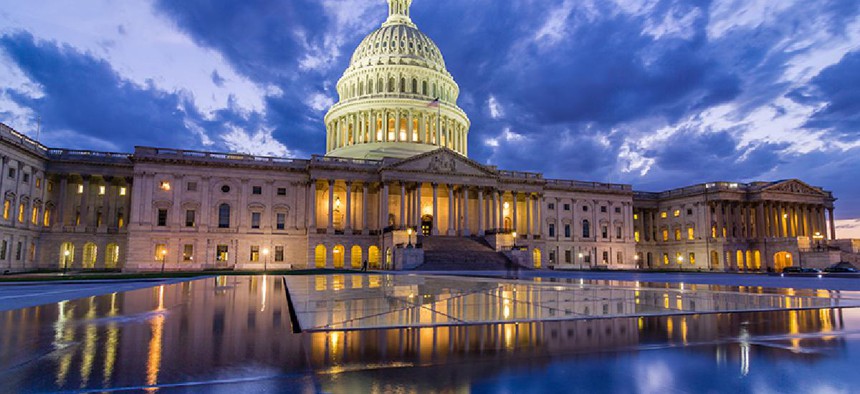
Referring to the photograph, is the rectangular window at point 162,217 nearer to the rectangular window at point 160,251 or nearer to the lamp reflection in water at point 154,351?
the rectangular window at point 160,251

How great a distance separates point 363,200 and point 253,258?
17667mm

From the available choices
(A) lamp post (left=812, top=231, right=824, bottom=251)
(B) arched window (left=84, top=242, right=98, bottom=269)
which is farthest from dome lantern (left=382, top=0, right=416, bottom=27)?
(A) lamp post (left=812, top=231, right=824, bottom=251)

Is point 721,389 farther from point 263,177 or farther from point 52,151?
point 52,151

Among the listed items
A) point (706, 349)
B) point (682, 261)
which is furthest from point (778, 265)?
point (706, 349)

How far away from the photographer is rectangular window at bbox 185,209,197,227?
71.3 m

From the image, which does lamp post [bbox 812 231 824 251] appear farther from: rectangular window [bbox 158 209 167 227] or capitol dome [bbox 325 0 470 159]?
rectangular window [bbox 158 209 167 227]

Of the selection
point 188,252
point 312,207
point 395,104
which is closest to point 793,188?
point 395,104

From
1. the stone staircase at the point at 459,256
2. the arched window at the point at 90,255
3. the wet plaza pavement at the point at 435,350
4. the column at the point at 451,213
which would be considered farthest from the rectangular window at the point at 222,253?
the wet plaza pavement at the point at 435,350

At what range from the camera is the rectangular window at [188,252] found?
70125 millimetres

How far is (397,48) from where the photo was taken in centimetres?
10631

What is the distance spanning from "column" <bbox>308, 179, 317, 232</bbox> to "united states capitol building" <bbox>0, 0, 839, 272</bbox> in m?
0.30

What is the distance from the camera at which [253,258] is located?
72.8 m

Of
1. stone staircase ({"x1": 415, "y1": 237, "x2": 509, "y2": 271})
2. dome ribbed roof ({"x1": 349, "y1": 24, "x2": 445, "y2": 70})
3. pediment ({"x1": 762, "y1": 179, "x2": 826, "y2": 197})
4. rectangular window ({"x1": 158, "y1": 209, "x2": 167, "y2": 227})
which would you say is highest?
dome ribbed roof ({"x1": 349, "y1": 24, "x2": 445, "y2": 70})

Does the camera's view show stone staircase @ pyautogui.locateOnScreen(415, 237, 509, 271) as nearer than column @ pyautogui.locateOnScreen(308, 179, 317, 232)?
Yes
